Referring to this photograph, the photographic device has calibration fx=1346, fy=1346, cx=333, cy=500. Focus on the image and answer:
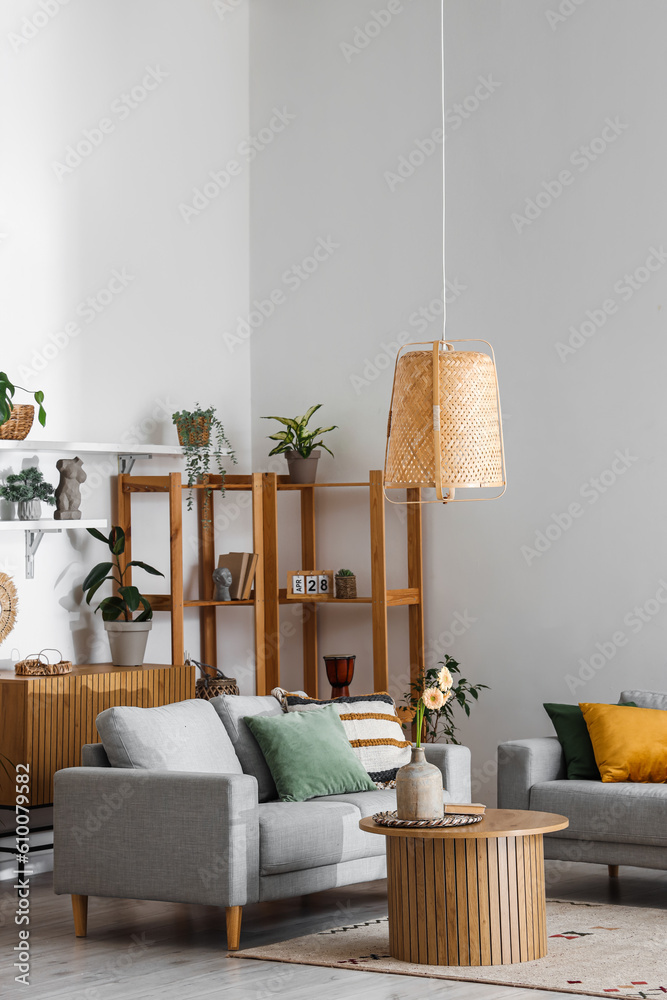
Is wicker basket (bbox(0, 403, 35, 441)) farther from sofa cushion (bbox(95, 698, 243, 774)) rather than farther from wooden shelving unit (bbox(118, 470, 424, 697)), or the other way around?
sofa cushion (bbox(95, 698, 243, 774))

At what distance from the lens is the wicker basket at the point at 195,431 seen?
6.80 m

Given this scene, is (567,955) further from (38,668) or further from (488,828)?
(38,668)

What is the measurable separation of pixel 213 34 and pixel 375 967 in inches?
202

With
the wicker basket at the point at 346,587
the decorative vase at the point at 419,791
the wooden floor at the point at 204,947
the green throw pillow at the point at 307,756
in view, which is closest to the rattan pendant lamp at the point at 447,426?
the decorative vase at the point at 419,791

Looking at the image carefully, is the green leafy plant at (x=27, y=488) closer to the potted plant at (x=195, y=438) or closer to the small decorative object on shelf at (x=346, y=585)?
the potted plant at (x=195, y=438)

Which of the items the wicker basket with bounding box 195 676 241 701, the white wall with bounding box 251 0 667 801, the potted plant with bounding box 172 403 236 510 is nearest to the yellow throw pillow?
the white wall with bounding box 251 0 667 801

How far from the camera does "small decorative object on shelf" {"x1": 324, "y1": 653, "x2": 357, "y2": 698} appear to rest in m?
6.72

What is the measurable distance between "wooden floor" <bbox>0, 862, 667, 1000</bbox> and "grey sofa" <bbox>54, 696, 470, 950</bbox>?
0.18 metres

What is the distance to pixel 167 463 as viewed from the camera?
694 cm

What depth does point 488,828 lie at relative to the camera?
4.23m

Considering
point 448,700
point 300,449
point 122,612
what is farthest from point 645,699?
point 122,612

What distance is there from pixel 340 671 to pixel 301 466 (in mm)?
1090

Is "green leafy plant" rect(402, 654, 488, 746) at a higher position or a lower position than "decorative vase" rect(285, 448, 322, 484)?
lower

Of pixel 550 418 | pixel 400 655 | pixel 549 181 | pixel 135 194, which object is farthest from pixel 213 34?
pixel 400 655
